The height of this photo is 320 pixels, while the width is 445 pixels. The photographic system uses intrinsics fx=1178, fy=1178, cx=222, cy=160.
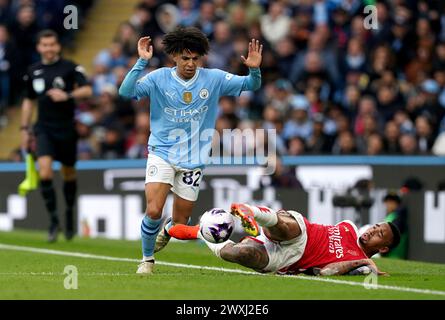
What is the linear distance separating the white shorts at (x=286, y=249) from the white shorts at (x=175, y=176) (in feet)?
3.35

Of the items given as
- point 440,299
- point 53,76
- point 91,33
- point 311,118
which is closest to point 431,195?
point 311,118

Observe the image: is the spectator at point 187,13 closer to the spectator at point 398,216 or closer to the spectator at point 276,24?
the spectator at point 276,24

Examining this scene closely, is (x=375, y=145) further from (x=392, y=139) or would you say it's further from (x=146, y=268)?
(x=146, y=268)

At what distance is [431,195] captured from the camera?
1638cm

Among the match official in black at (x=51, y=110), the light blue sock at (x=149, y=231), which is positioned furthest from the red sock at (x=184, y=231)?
the match official in black at (x=51, y=110)

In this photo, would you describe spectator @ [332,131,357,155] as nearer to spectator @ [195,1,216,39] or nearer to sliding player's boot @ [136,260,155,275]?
spectator @ [195,1,216,39]

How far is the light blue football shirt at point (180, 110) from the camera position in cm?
1134

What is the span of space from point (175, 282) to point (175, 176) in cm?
152

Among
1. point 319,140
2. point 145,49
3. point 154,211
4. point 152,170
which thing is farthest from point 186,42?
point 319,140

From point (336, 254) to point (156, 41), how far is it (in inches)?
474

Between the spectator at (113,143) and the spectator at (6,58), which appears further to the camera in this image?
the spectator at (6,58)

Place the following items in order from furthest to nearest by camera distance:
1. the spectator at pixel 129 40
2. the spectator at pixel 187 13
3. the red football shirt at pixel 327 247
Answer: the spectator at pixel 129 40 < the spectator at pixel 187 13 < the red football shirt at pixel 327 247

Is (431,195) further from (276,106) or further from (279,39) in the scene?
(279,39)

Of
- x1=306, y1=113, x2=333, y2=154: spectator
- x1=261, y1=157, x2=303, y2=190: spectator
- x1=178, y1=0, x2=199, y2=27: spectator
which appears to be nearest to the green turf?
x1=261, y1=157, x2=303, y2=190: spectator
